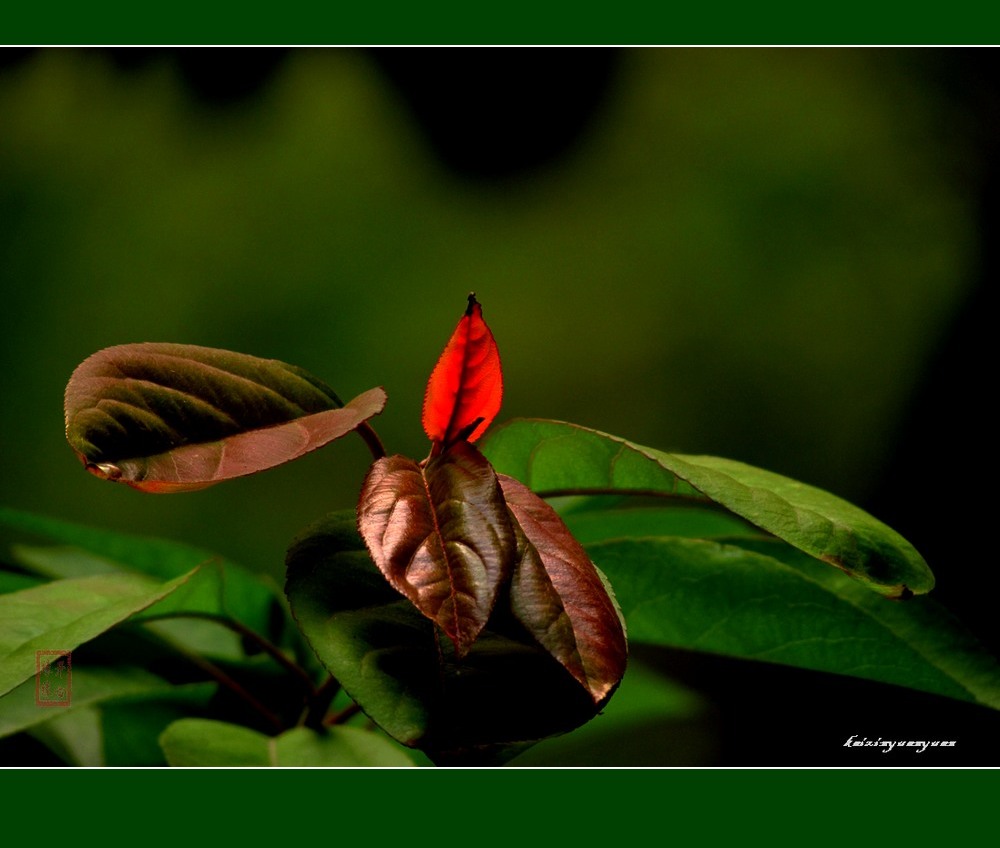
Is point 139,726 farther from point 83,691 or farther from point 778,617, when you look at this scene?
point 778,617

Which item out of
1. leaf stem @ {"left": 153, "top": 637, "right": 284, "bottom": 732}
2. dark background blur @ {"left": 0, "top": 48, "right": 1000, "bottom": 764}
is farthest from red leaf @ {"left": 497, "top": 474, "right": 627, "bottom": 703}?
dark background blur @ {"left": 0, "top": 48, "right": 1000, "bottom": 764}

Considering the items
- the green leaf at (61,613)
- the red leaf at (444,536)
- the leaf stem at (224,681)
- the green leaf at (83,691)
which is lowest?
the leaf stem at (224,681)

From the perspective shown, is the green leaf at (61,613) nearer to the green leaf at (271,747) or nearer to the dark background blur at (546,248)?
the green leaf at (271,747)

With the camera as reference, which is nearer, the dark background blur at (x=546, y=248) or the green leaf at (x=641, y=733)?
the green leaf at (x=641, y=733)

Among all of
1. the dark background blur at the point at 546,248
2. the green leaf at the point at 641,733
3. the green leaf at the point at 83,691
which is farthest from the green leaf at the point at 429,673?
the dark background blur at the point at 546,248

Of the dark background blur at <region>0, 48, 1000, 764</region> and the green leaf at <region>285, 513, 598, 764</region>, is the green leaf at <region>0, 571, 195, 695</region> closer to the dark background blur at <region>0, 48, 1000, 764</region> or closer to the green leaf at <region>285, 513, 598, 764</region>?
the green leaf at <region>285, 513, 598, 764</region>
